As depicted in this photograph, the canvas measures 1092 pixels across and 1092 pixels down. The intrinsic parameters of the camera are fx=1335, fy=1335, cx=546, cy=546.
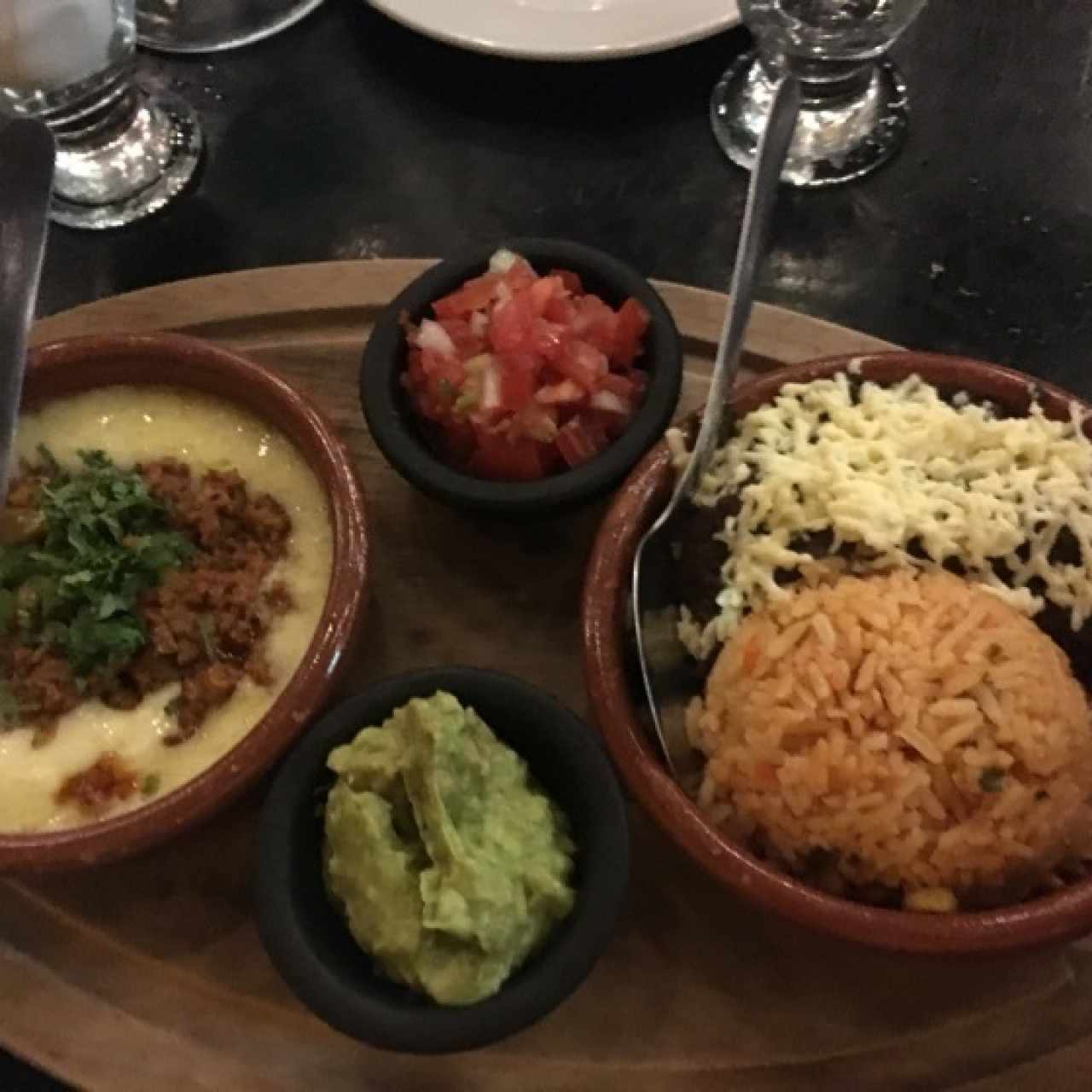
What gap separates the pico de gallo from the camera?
122 centimetres

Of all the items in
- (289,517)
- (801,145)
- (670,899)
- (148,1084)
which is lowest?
(148,1084)

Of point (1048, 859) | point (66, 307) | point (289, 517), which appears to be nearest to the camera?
point (1048, 859)

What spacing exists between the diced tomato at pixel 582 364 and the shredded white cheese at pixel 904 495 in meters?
0.13

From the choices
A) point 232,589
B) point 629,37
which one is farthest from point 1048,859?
point 629,37

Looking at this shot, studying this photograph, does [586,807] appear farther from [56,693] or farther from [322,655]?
[56,693]

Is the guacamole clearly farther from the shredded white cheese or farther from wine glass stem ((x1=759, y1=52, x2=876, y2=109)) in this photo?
wine glass stem ((x1=759, y1=52, x2=876, y2=109))

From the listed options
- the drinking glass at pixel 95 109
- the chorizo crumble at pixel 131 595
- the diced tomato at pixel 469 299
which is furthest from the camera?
the drinking glass at pixel 95 109

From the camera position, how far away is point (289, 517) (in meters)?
1.25

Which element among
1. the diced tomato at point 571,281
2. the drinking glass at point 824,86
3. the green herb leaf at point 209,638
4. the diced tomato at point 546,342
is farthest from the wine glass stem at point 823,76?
the green herb leaf at point 209,638

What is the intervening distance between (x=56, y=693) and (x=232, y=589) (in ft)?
0.57

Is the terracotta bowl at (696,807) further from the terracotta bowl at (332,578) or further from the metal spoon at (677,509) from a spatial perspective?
the terracotta bowl at (332,578)

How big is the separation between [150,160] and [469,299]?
0.64 metres

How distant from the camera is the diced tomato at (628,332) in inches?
49.5

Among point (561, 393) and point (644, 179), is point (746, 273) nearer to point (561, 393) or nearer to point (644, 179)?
point (561, 393)
